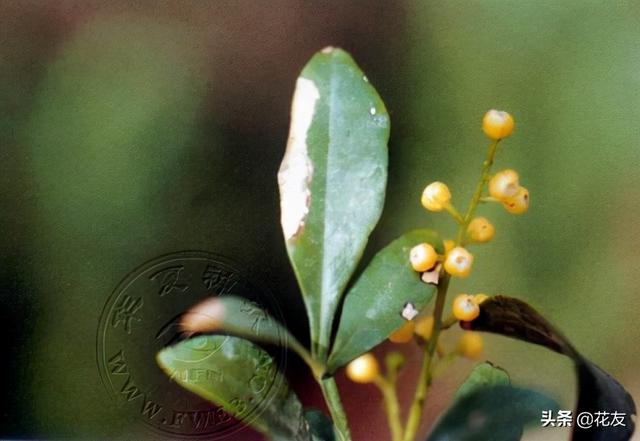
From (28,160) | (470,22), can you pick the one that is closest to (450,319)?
(470,22)

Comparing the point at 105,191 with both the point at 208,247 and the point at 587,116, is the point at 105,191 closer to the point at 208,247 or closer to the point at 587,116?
the point at 208,247

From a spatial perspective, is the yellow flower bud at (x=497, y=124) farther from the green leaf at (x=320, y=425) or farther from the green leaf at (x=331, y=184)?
the green leaf at (x=320, y=425)

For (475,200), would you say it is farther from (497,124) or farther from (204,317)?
(204,317)

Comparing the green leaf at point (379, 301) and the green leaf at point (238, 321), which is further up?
the green leaf at point (379, 301)

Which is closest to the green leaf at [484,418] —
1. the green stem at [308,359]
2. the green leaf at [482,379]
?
the green leaf at [482,379]

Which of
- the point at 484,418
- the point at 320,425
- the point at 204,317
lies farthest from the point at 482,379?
the point at 204,317
